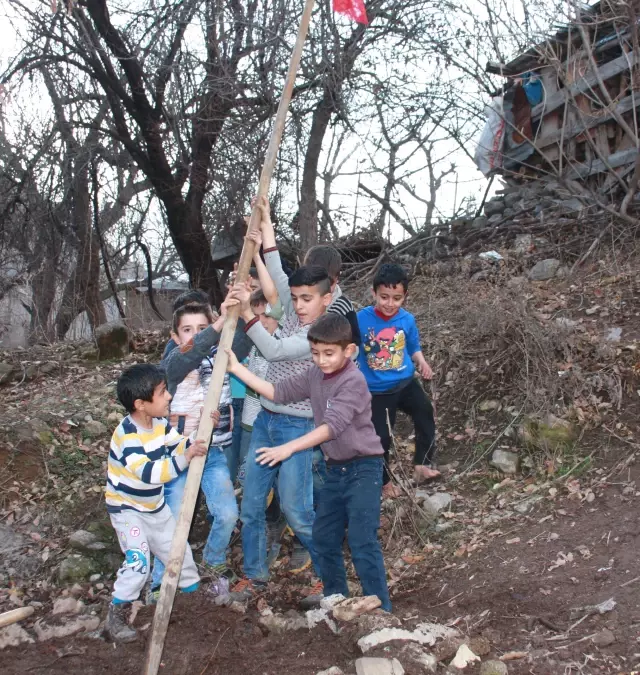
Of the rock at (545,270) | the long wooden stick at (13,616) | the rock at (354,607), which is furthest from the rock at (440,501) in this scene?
the rock at (545,270)

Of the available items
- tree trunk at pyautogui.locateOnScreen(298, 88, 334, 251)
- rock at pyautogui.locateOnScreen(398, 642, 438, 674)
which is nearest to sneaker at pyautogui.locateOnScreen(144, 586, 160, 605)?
rock at pyautogui.locateOnScreen(398, 642, 438, 674)

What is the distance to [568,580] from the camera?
3.43 m

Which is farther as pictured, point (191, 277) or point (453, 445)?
point (191, 277)

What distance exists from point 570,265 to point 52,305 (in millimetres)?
8817

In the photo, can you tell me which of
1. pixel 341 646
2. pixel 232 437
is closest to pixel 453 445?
pixel 232 437

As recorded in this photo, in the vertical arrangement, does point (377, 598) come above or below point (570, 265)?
below

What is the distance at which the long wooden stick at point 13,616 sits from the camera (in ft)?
11.5

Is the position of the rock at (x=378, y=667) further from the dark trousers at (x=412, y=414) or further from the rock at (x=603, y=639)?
the dark trousers at (x=412, y=414)

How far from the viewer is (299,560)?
14.2 feet

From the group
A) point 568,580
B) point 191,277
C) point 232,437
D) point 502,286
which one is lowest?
point 568,580

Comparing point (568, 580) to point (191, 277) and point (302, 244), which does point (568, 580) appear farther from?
point (191, 277)

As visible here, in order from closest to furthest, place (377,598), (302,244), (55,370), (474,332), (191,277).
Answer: (377,598) → (474,332) → (55,370) → (302,244) → (191,277)

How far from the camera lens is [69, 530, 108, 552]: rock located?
4.59 metres

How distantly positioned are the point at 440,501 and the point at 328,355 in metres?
1.84
